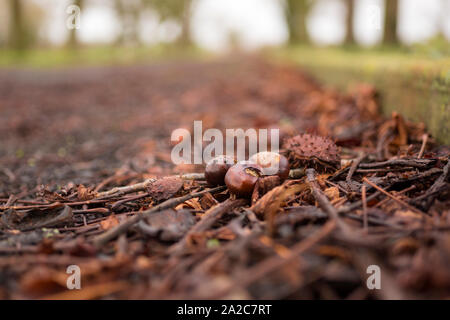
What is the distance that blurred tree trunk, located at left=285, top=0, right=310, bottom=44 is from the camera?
15.7 metres

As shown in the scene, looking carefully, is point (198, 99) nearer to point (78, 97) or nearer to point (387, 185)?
point (78, 97)

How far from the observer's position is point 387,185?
1.72 meters

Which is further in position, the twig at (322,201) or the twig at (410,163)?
the twig at (410,163)

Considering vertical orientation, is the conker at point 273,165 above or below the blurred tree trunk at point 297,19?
below

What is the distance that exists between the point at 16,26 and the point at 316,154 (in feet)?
49.2

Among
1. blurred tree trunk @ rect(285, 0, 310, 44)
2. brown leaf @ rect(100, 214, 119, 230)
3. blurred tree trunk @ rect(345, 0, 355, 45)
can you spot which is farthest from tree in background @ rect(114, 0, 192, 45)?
brown leaf @ rect(100, 214, 119, 230)

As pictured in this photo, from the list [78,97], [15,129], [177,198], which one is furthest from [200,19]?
[177,198]

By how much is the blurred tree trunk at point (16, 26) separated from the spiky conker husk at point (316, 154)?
14574 millimetres

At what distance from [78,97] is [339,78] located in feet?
14.4

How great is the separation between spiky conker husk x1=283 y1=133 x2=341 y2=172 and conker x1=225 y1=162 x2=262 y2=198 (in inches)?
12.4

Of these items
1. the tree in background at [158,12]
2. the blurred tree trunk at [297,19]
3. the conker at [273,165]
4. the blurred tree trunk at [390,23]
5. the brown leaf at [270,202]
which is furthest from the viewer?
the tree in background at [158,12]

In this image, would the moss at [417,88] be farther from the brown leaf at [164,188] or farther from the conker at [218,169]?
the brown leaf at [164,188]

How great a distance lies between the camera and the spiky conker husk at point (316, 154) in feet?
6.43

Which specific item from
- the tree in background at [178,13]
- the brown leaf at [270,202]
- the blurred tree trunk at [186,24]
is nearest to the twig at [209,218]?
the brown leaf at [270,202]
